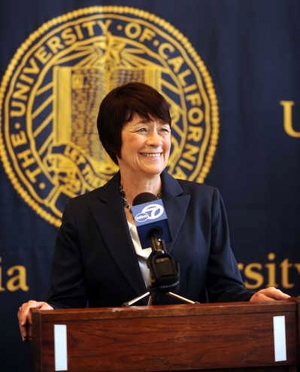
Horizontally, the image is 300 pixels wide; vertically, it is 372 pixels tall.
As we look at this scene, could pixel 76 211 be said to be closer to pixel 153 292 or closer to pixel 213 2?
pixel 153 292

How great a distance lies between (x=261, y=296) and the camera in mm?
1901

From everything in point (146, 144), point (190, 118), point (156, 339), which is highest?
point (190, 118)

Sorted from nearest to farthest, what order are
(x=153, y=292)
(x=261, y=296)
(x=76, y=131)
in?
1. (x=153, y=292)
2. (x=261, y=296)
3. (x=76, y=131)

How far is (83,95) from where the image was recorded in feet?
9.72

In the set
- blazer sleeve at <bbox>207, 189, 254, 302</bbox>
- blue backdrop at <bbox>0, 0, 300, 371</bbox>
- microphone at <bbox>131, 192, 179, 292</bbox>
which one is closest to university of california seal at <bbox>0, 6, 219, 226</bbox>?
blue backdrop at <bbox>0, 0, 300, 371</bbox>

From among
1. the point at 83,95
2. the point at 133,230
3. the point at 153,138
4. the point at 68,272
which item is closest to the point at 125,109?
the point at 153,138

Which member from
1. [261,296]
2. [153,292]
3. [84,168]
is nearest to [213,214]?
[261,296]

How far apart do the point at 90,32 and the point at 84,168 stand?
53 cm

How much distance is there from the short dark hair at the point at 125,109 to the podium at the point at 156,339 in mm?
677

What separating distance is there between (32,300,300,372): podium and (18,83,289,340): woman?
0.39 metres

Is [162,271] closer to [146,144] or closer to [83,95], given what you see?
[146,144]

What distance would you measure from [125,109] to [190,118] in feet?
2.77

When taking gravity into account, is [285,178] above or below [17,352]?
above

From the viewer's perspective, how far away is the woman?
6.96 feet
